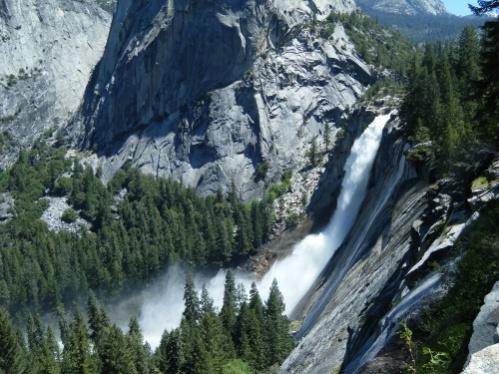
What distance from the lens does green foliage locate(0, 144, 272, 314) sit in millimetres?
122625

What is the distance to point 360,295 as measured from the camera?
4984 cm

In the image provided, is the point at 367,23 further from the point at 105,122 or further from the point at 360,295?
the point at 360,295

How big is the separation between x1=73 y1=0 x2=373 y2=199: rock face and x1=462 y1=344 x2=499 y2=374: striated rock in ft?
443

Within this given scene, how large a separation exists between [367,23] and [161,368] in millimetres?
132924

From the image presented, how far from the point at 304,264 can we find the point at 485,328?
9550cm

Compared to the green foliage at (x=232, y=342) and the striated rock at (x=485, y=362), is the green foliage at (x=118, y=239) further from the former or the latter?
the striated rock at (x=485, y=362)

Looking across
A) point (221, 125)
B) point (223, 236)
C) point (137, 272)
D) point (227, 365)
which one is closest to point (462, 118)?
point (227, 365)

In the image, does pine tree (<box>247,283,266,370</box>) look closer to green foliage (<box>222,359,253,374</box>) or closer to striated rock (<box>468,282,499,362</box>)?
green foliage (<box>222,359,253,374</box>)

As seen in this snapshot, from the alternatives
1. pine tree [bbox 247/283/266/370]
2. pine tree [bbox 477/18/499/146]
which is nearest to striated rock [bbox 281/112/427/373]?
pine tree [bbox 247/283/266/370]

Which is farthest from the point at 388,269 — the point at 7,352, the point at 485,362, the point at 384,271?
the point at 485,362

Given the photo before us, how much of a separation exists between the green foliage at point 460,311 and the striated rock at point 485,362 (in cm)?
226

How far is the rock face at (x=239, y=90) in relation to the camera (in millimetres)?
151250

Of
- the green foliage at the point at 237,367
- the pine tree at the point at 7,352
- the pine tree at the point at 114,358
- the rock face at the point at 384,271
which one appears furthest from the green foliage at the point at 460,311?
the green foliage at the point at 237,367

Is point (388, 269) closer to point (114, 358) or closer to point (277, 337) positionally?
point (114, 358)
